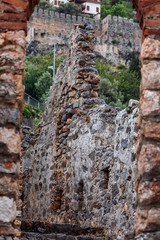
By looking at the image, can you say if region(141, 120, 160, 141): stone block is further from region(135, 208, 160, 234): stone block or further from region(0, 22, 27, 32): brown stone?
region(0, 22, 27, 32): brown stone

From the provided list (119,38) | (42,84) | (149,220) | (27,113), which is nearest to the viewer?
(149,220)

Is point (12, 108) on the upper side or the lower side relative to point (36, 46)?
upper

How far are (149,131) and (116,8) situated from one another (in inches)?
2814

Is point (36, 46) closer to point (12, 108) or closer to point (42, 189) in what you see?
point (42, 189)

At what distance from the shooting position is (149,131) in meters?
4.68

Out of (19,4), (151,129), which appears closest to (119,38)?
(19,4)

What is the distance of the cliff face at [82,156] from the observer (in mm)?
7289

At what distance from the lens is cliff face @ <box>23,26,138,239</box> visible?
729 centimetres

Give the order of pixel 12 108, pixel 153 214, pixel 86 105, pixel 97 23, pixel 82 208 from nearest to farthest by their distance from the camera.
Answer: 1. pixel 153 214
2. pixel 12 108
3. pixel 82 208
4. pixel 86 105
5. pixel 97 23

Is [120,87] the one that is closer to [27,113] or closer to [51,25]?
[27,113]

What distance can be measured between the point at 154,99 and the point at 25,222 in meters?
4.83

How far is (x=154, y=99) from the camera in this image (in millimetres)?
4719

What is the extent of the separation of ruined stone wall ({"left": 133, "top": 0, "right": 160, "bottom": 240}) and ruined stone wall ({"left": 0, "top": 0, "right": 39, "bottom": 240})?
1.11 m

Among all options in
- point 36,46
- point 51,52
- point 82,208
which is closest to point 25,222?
point 82,208
